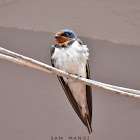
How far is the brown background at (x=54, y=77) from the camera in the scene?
6.66ft

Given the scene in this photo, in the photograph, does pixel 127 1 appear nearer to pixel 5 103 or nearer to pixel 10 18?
pixel 10 18

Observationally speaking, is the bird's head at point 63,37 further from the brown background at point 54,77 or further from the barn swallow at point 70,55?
the brown background at point 54,77

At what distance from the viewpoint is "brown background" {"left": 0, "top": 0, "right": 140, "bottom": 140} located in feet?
6.66

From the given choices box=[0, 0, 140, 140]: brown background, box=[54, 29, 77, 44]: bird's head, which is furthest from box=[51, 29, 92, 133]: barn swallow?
box=[0, 0, 140, 140]: brown background

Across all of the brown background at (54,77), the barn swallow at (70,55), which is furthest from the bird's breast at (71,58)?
the brown background at (54,77)

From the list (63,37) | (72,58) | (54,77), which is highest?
(63,37)

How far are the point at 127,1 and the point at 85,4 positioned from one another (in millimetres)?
333

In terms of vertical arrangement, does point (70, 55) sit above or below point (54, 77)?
above

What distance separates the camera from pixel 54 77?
2096 millimetres

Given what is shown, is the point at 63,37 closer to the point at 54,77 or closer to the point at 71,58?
the point at 71,58

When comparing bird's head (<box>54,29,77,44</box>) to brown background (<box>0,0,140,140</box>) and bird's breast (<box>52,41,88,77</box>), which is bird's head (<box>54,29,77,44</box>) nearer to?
bird's breast (<box>52,41,88,77</box>)

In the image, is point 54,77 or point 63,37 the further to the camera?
point 54,77

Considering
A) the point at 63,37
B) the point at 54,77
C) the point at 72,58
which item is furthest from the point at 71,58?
the point at 54,77

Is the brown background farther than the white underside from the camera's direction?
Yes
